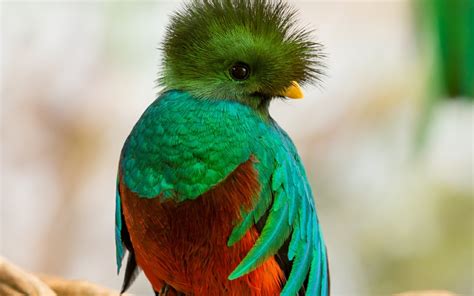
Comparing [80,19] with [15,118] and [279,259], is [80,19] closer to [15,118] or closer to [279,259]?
[15,118]

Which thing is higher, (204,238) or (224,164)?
(224,164)

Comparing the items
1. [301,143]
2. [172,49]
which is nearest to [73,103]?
[301,143]

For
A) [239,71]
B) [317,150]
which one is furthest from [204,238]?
[317,150]

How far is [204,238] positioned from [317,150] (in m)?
1.71

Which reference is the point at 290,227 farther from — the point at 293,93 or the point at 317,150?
the point at 317,150

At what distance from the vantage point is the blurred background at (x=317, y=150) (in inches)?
102

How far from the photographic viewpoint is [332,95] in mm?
2746

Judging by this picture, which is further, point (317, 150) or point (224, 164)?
point (317, 150)

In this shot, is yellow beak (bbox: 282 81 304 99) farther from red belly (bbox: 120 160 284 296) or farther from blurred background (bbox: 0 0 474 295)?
blurred background (bbox: 0 0 474 295)

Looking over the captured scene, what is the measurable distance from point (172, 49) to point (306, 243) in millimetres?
364

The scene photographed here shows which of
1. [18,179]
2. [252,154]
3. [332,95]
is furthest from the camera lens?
[332,95]

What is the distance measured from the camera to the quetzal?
1.06 m

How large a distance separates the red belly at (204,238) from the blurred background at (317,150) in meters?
1.35

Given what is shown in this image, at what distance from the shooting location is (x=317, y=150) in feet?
8.98
